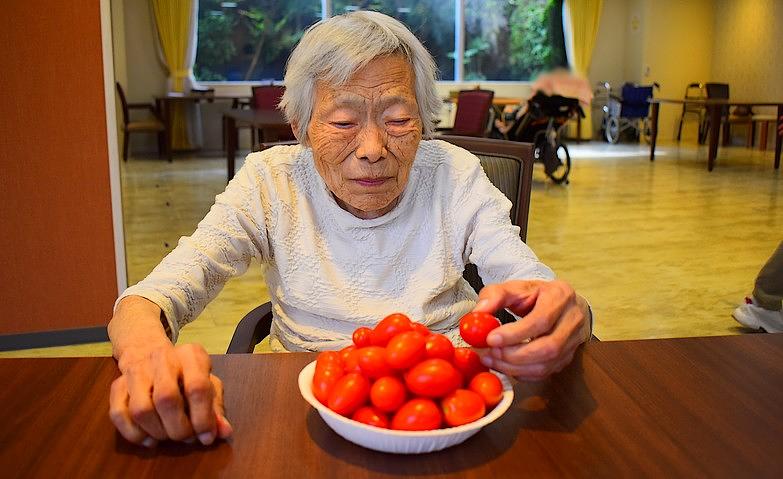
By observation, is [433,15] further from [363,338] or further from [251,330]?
[363,338]

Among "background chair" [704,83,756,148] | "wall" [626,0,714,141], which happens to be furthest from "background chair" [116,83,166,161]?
"wall" [626,0,714,141]

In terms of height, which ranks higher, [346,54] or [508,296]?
[346,54]

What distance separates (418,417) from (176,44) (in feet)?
35.4

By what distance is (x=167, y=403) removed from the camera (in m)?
0.83

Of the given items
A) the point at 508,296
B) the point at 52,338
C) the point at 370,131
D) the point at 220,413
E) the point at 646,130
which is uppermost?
the point at 370,131

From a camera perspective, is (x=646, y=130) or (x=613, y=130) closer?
(x=613, y=130)

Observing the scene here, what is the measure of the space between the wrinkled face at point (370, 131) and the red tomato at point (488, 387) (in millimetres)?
592

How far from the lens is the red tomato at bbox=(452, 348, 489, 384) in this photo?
2.95 feet

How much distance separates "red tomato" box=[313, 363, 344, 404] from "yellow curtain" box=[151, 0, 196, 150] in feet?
34.5


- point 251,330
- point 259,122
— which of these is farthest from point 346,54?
point 259,122

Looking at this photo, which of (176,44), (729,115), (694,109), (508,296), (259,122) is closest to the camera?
(508,296)

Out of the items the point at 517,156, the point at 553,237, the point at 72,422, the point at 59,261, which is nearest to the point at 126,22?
the point at 553,237

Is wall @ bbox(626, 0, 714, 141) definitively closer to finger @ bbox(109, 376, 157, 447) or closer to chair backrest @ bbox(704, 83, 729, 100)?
chair backrest @ bbox(704, 83, 729, 100)

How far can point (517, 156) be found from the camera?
183 cm
